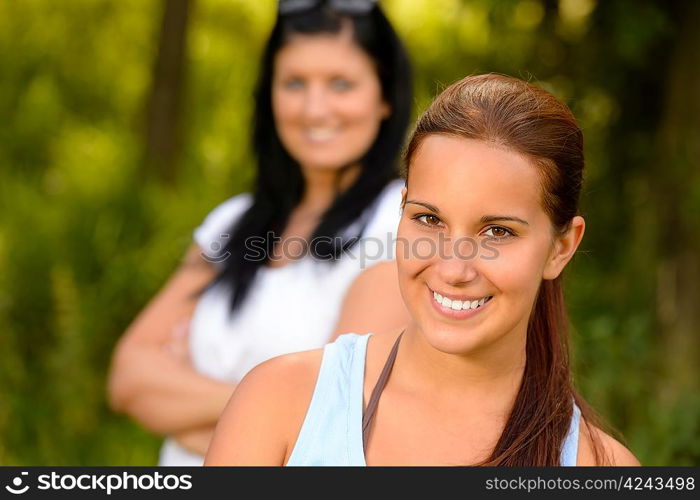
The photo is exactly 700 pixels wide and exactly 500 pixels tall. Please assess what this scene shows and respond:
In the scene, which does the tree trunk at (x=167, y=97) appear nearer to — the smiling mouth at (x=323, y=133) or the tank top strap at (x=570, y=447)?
the smiling mouth at (x=323, y=133)

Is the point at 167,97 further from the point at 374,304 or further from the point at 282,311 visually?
the point at 374,304

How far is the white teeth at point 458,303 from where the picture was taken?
1.47 meters

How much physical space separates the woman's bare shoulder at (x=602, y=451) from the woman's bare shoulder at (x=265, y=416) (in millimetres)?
453

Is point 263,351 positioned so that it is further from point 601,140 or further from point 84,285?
point 601,140

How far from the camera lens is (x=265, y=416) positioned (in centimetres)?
151

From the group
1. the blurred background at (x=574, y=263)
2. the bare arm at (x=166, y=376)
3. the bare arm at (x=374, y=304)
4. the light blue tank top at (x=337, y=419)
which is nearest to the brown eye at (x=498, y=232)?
the light blue tank top at (x=337, y=419)

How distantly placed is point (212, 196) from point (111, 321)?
3.16 ft

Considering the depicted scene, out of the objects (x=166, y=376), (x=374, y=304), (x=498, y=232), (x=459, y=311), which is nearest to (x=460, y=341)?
(x=459, y=311)

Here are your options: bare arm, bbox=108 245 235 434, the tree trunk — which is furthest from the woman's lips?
the tree trunk

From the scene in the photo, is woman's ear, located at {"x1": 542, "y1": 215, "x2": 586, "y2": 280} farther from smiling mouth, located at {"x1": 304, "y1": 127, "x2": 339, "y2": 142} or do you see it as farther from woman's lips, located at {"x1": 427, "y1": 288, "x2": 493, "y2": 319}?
smiling mouth, located at {"x1": 304, "y1": 127, "x2": 339, "y2": 142}

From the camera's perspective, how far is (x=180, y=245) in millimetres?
4238

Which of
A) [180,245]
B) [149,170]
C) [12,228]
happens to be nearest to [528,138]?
[180,245]

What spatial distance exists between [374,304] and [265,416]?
1.81 ft

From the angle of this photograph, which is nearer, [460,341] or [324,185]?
[460,341]
